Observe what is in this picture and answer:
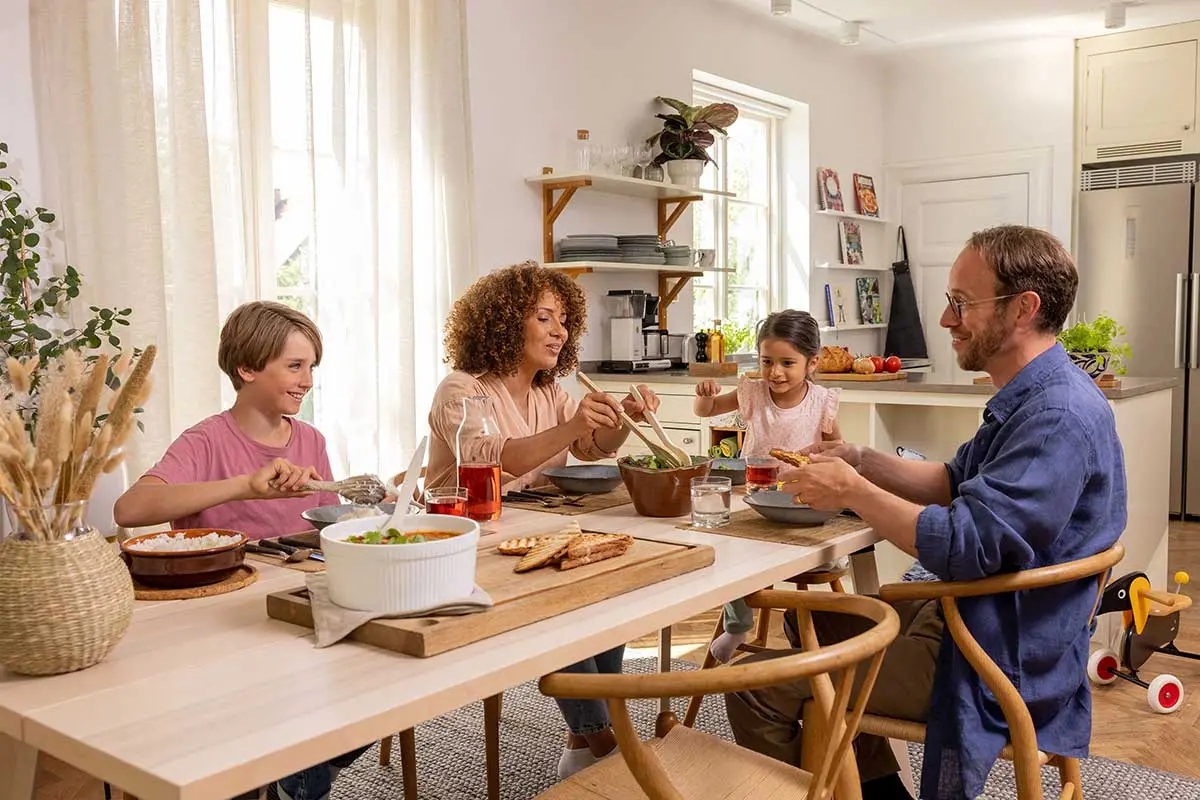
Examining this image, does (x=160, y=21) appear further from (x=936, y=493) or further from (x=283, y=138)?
(x=936, y=493)

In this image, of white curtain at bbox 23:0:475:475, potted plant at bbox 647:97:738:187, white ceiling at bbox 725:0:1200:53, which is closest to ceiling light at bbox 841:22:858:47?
Result: white ceiling at bbox 725:0:1200:53

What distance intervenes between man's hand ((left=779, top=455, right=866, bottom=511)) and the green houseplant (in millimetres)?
1591

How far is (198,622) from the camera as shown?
1339 mm

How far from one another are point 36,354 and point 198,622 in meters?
1.54

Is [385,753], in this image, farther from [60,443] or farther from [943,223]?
[943,223]

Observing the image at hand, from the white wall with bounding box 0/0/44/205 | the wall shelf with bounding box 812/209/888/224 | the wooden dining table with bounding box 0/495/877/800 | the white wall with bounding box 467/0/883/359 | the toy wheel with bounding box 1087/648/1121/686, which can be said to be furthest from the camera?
the wall shelf with bounding box 812/209/888/224

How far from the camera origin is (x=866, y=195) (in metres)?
6.70

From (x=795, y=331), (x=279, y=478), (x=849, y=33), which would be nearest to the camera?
(x=279, y=478)

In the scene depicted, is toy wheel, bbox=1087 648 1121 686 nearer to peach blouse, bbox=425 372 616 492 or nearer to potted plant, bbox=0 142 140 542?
peach blouse, bbox=425 372 616 492

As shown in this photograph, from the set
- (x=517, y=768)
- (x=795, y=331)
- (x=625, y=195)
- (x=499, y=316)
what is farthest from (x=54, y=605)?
(x=625, y=195)

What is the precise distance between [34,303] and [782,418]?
2.03m

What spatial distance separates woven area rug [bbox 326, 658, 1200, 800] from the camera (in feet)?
8.13

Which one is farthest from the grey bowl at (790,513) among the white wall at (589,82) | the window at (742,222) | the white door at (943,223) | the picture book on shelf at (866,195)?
the picture book on shelf at (866,195)

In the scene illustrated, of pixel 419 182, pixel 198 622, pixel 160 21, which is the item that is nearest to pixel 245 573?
pixel 198 622
